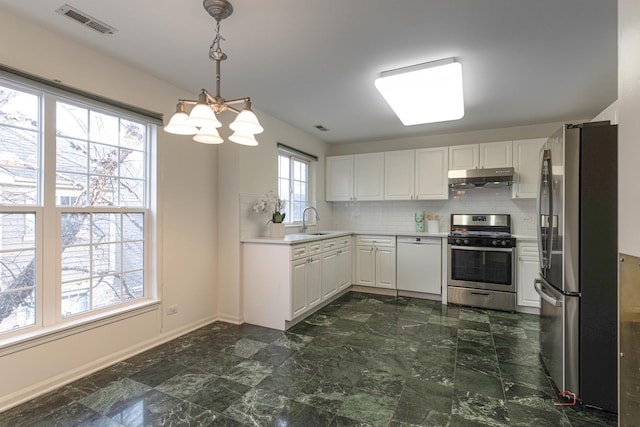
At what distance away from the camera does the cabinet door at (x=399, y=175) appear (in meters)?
4.80

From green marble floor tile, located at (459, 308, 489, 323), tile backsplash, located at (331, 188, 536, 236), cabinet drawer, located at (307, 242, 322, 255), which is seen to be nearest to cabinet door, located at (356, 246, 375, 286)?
tile backsplash, located at (331, 188, 536, 236)

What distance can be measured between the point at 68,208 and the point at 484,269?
4.50 m

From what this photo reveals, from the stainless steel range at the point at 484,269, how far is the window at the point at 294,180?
2243 mm

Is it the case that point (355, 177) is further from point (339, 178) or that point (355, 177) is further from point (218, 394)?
point (218, 394)

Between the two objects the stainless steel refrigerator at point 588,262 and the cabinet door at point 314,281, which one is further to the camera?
the cabinet door at point 314,281

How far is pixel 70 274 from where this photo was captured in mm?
2387

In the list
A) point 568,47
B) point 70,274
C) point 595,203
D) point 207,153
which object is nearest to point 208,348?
point 70,274

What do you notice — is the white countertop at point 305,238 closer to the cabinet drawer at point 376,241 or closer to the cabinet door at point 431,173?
the cabinet drawer at point 376,241

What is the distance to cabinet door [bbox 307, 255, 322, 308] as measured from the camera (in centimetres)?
363

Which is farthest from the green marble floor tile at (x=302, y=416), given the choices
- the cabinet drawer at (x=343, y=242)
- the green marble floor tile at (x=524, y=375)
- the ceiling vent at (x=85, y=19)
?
the ceiling vent at (x=85, y=19)

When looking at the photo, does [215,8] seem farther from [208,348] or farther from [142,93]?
[208,348]

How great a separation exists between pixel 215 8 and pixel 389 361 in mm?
2834

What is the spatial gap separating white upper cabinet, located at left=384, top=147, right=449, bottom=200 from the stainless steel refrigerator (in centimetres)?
252

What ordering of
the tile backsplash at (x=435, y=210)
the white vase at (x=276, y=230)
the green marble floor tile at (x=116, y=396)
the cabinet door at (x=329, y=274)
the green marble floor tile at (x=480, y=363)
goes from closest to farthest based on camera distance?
the green marble floor tile at (x=116, y=396) → the green marble floor tile at (x=480, y=363) → the white vase at (x=276, y=230) → the cabinet door at (x=329, y=274) → the tile backsplash at (x=435, y=210)
